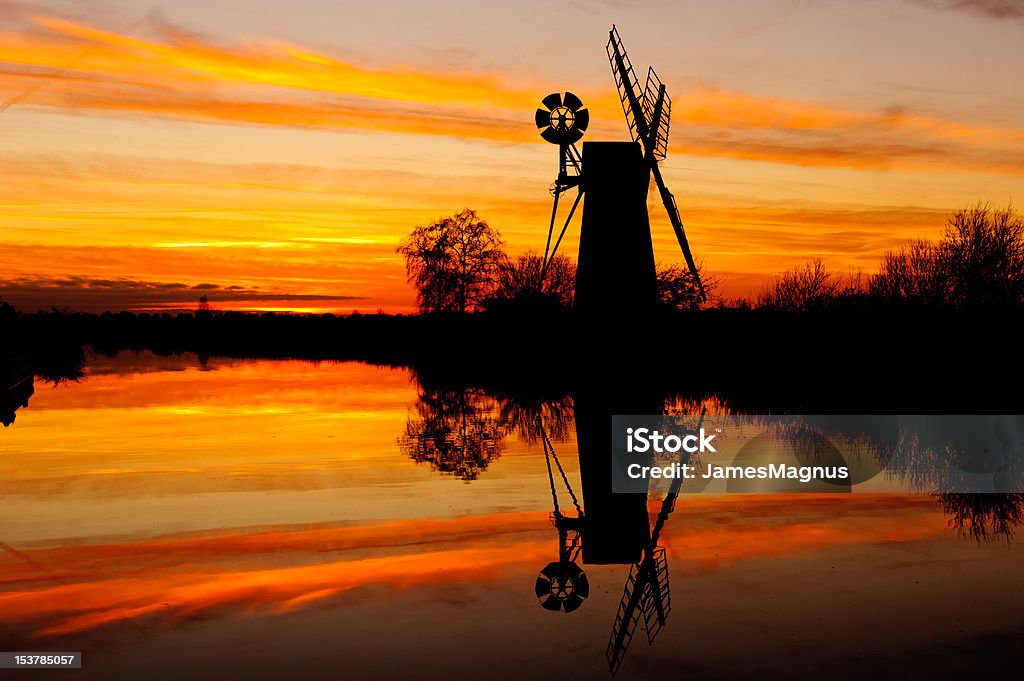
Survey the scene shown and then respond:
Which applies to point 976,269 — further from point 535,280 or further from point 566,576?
point 566,576

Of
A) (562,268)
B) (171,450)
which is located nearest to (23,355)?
(171,450)

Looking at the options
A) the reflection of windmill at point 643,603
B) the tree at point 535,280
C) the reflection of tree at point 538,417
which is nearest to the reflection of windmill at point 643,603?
the reflection of windmill at point 643,603

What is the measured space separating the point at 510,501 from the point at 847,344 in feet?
98.2

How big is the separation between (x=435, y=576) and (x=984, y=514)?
8.10m

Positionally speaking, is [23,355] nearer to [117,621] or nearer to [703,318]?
[703,318]

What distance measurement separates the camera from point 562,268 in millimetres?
86875

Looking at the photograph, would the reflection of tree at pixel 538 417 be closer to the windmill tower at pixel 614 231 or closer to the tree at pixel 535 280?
the windmill tower at pixel 614 231

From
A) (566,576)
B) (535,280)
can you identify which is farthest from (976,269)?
(566,576)

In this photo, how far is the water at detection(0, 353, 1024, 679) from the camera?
8664 millimetres

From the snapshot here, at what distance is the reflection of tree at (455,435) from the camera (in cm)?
2073

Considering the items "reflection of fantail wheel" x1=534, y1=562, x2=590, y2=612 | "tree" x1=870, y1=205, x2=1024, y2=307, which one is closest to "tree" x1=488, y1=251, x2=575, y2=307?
"tree" x1=870, y1=205, x2=1024, y2=307

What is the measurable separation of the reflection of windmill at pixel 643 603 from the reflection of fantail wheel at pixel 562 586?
43cm

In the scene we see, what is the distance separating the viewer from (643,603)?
10.1 meters

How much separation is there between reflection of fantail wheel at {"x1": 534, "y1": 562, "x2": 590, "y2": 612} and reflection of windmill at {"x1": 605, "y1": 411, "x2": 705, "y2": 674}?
430mm
